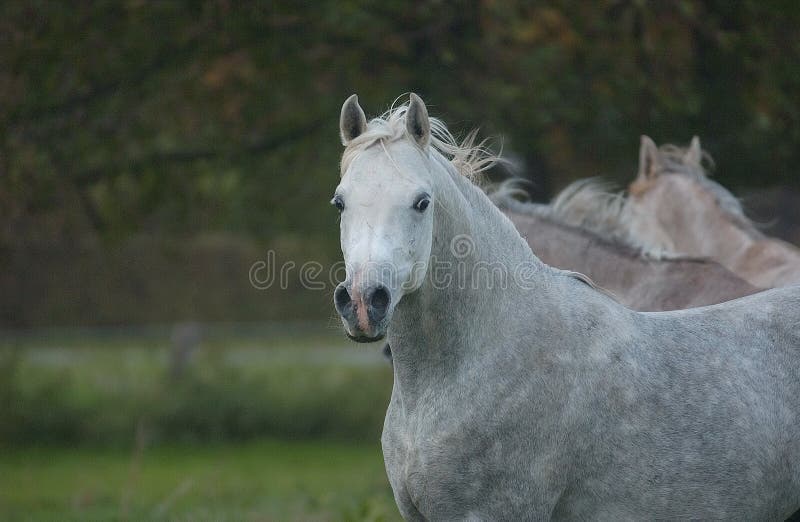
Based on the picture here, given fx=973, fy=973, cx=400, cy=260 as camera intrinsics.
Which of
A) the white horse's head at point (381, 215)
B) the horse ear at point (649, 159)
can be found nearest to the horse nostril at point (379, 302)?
the white horse's head at point (381, 215)

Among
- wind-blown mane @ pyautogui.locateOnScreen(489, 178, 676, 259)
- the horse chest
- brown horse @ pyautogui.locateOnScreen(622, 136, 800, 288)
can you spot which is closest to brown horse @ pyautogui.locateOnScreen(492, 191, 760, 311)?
wind-blown mane @ pyautogui.locateOnScreen(489, 178, 676, 259)

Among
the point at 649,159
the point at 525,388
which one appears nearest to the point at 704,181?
the point at 649,159

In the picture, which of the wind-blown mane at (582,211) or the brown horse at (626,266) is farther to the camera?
the wind-blown mane at (582,211)

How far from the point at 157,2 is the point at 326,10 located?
1384 mm

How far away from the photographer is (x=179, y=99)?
9.02m

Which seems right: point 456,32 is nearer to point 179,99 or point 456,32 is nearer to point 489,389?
point 179,99

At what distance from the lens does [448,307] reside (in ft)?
10.6

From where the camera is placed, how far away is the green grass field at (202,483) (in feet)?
23.3

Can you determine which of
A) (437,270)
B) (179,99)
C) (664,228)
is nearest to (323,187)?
(179,99)

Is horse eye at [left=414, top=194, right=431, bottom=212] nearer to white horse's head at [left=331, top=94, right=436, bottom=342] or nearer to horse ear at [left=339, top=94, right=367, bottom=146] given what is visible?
white horse's head at [left=331, top=94, right=436, bottom=342]

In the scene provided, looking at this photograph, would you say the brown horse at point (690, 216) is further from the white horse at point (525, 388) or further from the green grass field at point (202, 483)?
the green grass field at point (202, 483)

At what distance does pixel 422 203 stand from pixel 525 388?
2.33 feet

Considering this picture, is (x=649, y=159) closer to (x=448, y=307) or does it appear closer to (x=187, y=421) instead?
(x=448, y=307)

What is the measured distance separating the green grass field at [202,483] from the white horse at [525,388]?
3.03 metres
